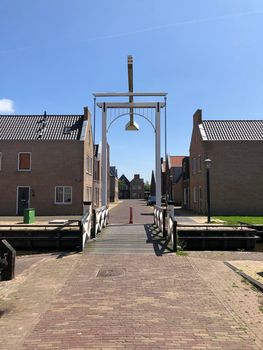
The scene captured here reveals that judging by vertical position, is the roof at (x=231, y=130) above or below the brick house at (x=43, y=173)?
above

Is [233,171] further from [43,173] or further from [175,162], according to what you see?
[175,162]

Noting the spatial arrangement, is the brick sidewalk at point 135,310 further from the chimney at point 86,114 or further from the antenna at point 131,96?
the chimney at point 86,114

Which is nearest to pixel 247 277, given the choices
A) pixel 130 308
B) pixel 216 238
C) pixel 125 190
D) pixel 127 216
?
pixel 130 308

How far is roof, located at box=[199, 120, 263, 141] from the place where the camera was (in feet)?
95.3

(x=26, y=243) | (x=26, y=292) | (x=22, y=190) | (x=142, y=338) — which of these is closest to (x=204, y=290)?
(x=142, y=338)

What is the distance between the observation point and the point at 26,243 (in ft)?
50.9

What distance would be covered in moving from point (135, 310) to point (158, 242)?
7.78 meters

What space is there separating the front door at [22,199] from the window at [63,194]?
2.30 metres

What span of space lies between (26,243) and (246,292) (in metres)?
10.7

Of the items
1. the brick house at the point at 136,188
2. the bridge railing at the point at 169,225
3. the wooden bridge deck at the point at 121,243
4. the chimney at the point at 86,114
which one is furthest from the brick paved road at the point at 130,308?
the brick house at the point at 136,188

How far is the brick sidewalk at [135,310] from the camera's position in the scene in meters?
4.91

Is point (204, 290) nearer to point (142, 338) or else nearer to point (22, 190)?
point (142, 338)

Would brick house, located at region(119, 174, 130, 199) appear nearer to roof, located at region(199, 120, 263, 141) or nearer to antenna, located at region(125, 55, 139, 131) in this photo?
roof, located at region(199, 120, 263, 141)

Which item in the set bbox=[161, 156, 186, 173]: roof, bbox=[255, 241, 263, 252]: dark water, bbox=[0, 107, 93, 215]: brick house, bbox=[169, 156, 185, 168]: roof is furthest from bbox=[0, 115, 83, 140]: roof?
bbox=[169, 156, 185, 168]: roof
